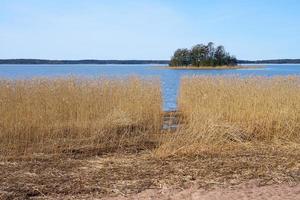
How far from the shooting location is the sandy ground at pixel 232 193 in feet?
16.3

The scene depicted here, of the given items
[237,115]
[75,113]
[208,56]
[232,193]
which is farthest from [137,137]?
[208,56]

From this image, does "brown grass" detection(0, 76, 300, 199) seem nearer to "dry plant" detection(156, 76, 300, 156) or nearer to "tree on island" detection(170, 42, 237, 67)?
"dry plant" detection(156, 76, 300, 156)

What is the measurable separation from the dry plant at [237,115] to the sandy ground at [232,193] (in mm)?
1917

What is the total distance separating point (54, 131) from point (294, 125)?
4.46 metres

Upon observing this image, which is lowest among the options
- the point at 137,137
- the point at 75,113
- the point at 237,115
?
the point at 137,137

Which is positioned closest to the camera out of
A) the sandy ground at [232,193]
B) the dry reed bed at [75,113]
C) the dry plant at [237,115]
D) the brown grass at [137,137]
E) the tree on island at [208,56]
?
the sandy ground at [232,193]

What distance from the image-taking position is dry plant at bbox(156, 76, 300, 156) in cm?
789

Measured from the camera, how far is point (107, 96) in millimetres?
10086

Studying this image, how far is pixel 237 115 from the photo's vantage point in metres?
9.90

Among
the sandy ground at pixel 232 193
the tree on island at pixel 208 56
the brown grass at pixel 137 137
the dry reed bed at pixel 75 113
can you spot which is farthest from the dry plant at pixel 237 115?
the tree on island at pixel 208 56

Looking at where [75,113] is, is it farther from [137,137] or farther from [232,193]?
[232,193]

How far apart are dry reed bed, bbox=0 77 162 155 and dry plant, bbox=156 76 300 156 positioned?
1025 millimetres

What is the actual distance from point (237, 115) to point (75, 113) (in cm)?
334

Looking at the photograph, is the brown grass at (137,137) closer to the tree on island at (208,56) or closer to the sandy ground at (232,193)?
the sandy ground at (232,193)
